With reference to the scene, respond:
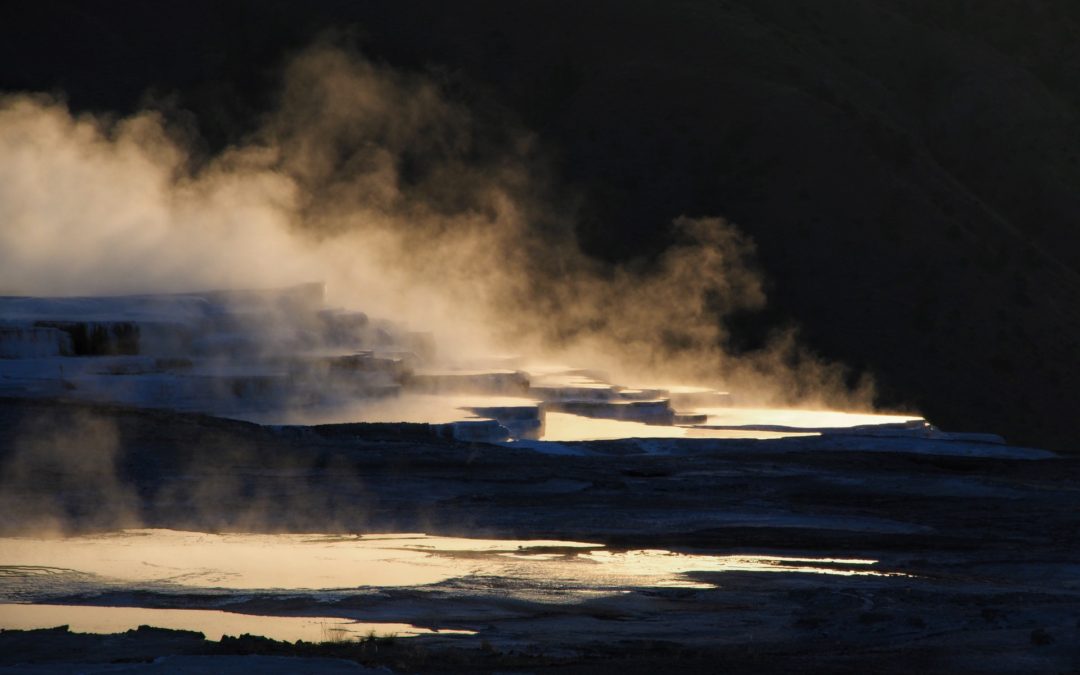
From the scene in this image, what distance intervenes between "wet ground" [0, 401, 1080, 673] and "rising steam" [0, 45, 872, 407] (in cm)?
1127

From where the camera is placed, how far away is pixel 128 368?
24766mm

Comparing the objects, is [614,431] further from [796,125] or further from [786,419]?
[796,125]

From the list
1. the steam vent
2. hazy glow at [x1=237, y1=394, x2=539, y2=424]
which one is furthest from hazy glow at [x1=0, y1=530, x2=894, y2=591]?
hazy glow at [x1=237, y1=394, x2=539, y2=424]

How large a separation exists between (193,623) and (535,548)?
4984 mm

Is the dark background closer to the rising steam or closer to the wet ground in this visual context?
the rising steam

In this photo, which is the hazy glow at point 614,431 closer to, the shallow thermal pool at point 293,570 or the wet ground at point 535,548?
the wet ground at point 535,548

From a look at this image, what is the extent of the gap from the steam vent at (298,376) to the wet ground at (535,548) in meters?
1.52

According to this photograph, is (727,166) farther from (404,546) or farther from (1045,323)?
(404,546)

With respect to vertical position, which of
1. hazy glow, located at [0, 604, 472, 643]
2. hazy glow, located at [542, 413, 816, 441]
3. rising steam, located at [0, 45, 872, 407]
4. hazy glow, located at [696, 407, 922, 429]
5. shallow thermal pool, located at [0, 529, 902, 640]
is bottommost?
hazy glow, located at [0, 604, 472, 643]

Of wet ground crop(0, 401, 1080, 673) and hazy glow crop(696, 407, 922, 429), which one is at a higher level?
hazy glow crop(696, 407, 922, 429)

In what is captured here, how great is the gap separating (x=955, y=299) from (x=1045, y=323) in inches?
95.4

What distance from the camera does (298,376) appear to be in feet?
85.1

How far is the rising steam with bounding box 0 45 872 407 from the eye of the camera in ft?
113

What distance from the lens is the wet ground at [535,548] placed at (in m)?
10.5
